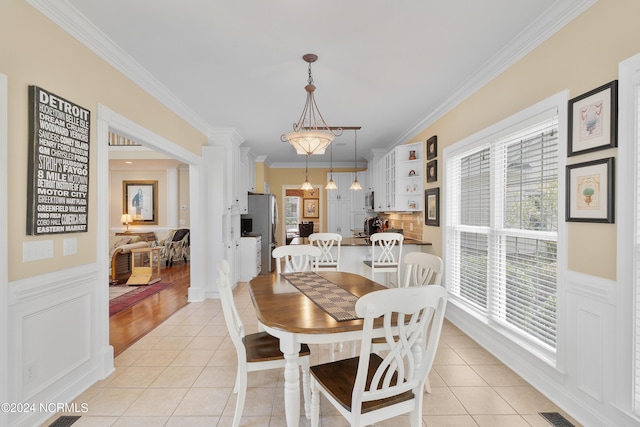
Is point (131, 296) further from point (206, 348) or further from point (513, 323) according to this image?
point (513, 323)

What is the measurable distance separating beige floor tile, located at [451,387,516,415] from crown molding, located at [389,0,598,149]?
2.57 metres

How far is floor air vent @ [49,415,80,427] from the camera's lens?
6.37 ft

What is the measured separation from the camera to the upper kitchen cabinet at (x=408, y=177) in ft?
15.7

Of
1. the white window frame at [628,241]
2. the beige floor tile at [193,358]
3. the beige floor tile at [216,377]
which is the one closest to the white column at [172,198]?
the beige floor tile at [193,358]

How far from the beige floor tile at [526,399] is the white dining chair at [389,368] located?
3.57 ft

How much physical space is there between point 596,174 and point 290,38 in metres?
2.22

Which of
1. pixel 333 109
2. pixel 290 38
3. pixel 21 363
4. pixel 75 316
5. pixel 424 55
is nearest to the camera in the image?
pixel 21 363

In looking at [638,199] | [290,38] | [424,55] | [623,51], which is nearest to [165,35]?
[290,38]

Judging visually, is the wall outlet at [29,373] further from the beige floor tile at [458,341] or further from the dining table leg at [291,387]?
the beige floor tile at [458,341]

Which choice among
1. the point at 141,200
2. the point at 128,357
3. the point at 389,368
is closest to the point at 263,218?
the point at 141,200

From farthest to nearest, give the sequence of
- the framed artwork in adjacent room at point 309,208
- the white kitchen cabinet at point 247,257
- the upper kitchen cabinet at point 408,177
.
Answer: the framed artwork in adjacent room at point 309,208 → the white kitchen cabinet at point 247,257 → the upper kitchen cabinet at point 408,177

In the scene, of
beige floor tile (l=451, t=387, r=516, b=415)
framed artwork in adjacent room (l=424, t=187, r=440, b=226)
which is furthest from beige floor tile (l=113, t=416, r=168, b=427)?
framed artwork in adjacent room (l=424, t=187, r=440, b=226)

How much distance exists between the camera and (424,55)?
2.70m

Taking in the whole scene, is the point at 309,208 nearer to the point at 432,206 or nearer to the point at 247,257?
the point at 247,257
